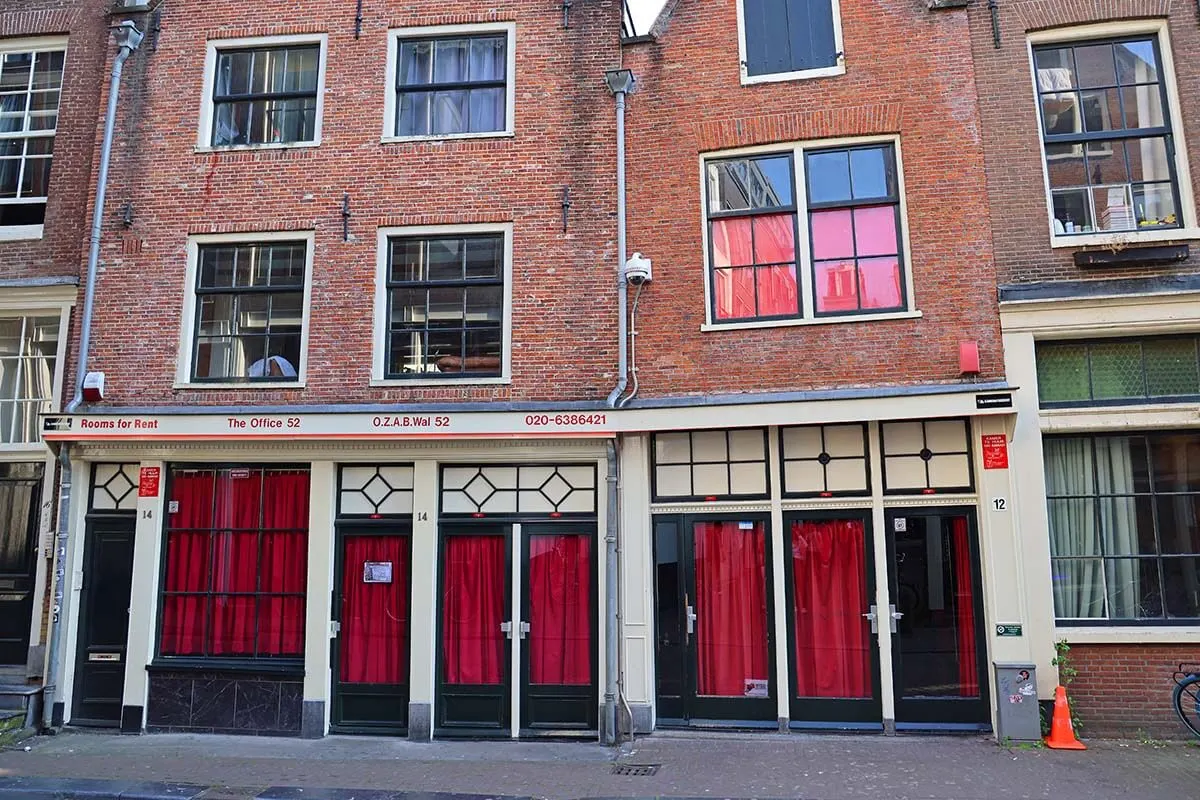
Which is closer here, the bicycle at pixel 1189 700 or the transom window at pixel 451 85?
the bicycle at pixel 1189 700

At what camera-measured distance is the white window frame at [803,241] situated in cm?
940

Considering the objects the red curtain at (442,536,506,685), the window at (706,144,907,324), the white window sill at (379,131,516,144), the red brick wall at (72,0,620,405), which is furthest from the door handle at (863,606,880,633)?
the white window sill at (379,131,516,144)

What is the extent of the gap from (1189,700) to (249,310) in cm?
1155

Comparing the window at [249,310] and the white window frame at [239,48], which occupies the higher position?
the white window frame at [239,48]

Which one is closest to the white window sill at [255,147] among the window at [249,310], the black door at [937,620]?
the window at [249,310]

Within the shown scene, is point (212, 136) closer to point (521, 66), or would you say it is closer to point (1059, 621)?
point (521, 66)

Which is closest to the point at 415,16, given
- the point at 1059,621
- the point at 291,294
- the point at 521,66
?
the point at 521,66

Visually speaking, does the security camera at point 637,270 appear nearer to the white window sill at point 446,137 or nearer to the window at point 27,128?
the white window sill at point 446,137

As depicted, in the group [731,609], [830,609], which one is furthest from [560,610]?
[830,609]

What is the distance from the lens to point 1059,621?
8.69 m

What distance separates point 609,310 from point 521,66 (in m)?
3.51

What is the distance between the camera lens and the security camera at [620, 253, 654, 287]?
9672 millimetres

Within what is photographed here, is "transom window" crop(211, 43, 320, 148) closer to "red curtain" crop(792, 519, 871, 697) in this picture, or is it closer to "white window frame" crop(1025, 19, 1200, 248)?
"red curtain" crop(792, 519, 871, 697)

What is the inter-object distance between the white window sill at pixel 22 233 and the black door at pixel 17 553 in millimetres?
3095
